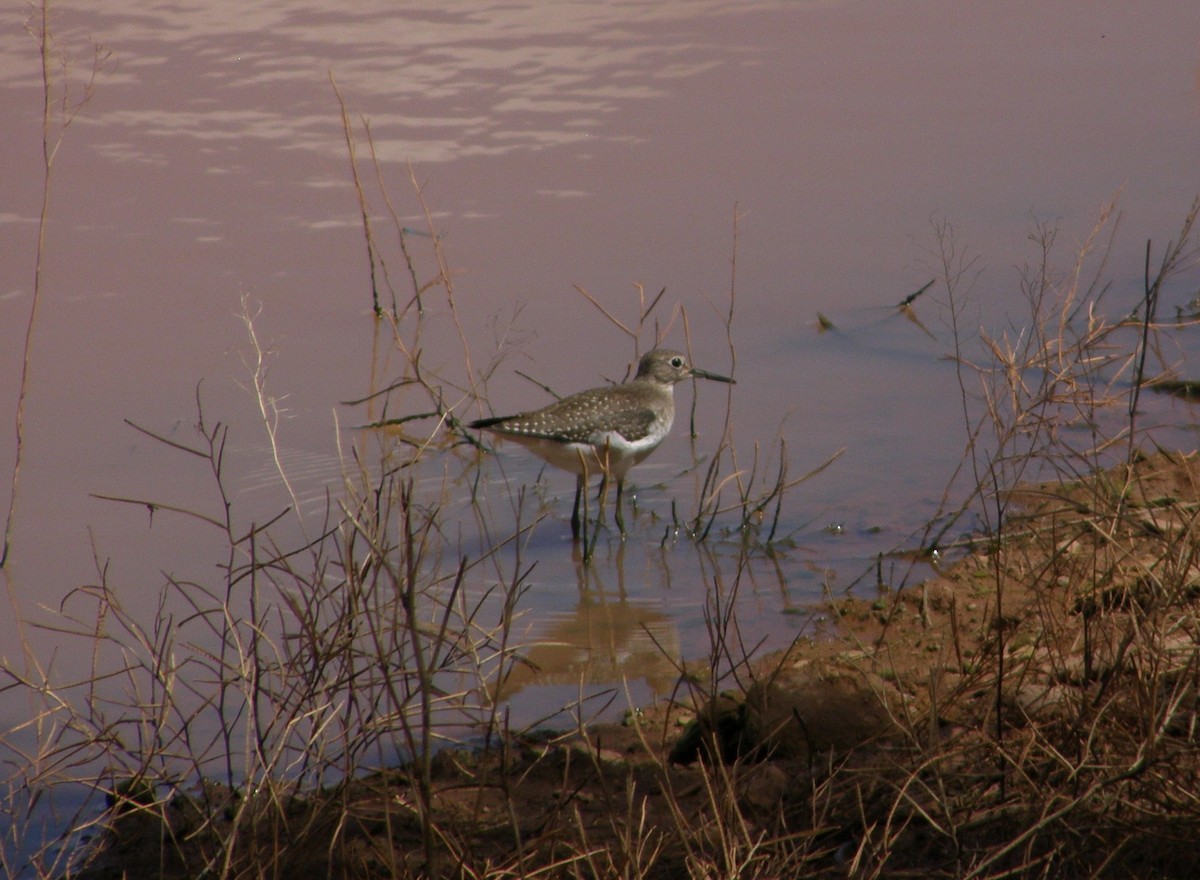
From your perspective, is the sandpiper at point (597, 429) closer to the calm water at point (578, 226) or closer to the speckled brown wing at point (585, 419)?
the speckled brown wing at point (585, 419)

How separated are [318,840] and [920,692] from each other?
2083 millimetres

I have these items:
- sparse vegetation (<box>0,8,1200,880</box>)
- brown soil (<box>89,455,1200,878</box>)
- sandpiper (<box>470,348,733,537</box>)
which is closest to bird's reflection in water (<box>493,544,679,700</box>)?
sparse vegetation (<box>0,8,1200,880</box>)

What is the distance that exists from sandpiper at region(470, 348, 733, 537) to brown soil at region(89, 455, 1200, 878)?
9.38ft

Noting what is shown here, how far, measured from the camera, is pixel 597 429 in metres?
7.54

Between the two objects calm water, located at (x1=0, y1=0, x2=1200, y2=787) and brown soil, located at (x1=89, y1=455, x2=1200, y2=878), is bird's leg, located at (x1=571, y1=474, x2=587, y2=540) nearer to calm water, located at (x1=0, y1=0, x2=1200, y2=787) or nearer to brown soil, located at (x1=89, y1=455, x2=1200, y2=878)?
calm water, located at (x1=0, y1=0, x2=1200, y2=787)

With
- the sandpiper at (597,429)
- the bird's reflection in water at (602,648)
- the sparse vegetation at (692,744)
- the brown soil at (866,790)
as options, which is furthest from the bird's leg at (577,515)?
the brown soil at (866,790)

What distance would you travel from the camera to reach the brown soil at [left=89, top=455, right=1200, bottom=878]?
10.2 feet

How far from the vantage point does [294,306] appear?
31.6 ft

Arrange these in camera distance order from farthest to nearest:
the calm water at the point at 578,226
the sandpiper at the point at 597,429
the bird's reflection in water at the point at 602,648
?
1. the sandpiper at the point at 597,429
2. the calm water at the point at 578,226
3. the bird's reflection in water at the point at 602,648

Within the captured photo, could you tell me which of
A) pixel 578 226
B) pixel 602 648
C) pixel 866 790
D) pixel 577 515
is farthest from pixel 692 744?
pixel 578 226

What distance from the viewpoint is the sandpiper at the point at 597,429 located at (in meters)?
7.33

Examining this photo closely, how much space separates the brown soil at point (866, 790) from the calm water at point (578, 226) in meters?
1.30

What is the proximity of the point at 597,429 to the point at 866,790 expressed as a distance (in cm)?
415

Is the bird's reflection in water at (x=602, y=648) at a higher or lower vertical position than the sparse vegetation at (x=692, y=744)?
lower
